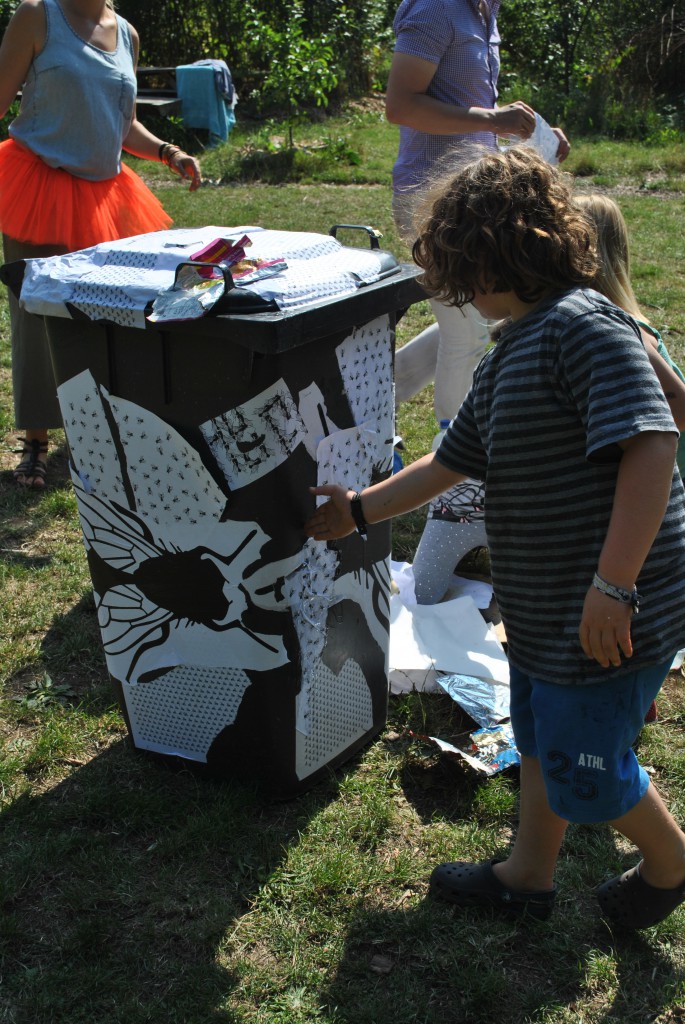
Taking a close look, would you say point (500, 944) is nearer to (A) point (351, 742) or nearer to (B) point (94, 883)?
(A) point (351, 742)

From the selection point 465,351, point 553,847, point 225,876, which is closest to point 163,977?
point 225,876

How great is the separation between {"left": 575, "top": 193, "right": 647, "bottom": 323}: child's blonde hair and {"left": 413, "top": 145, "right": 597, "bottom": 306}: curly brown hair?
30 cm

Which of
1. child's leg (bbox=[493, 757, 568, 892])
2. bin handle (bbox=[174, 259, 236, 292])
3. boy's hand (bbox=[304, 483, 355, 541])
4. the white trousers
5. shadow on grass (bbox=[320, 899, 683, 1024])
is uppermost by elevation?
bin handle (bbox=[174, 259, 236, 292])

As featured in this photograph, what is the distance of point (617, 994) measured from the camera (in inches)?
73.8

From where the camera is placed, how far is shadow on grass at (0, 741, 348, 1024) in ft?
6.15

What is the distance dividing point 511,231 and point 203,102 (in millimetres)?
11195

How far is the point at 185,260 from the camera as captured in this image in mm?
2098

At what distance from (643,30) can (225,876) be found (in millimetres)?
14275

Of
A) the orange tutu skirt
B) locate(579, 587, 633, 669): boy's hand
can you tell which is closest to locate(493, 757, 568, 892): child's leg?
locate(579, 587, 633, 669): boy's hand

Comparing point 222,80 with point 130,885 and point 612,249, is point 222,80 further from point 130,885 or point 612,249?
point 130,885

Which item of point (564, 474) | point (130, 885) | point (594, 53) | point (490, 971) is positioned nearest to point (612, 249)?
point (564, 474)

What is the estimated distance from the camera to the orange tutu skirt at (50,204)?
3.55m

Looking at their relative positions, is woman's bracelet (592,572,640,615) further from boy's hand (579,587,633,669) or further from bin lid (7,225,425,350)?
bin lid (7,225,425,350)

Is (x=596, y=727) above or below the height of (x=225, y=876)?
above
